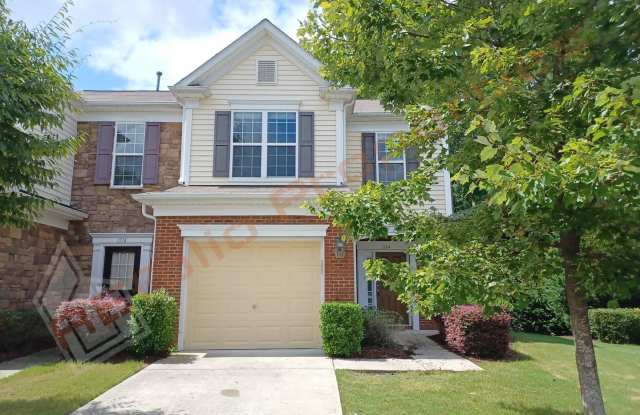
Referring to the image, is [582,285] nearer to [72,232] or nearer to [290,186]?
[290,186]

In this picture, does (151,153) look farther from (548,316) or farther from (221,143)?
(548,316)

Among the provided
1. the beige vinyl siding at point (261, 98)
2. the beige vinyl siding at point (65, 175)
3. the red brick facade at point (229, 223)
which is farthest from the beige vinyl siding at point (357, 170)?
the beige vinyl siding at point (65, 175)

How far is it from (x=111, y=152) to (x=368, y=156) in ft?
25.2

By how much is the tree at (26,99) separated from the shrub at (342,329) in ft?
18.2

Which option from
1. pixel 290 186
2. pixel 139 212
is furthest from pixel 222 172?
pixel 139 212

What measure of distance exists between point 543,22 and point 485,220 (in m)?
1.94

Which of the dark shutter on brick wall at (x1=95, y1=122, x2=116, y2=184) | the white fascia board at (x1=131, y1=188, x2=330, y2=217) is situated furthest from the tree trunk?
the dark shutter on brick wall at (x1=95, y1=122, x2=116, y2=184)

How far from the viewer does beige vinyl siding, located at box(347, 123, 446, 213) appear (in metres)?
12.6

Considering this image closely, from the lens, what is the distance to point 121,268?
1203cm

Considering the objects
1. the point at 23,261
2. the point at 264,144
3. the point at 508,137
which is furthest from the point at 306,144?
the point at 508,137

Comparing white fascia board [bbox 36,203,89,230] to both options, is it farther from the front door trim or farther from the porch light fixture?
the front door trim

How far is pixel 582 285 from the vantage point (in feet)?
12.7

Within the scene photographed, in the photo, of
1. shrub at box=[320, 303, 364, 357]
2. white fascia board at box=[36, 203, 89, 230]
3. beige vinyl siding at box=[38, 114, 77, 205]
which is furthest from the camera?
beige vinyl siding at box=[38, 114, 77, 205]

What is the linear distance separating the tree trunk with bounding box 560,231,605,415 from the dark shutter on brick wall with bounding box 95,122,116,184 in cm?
1195
